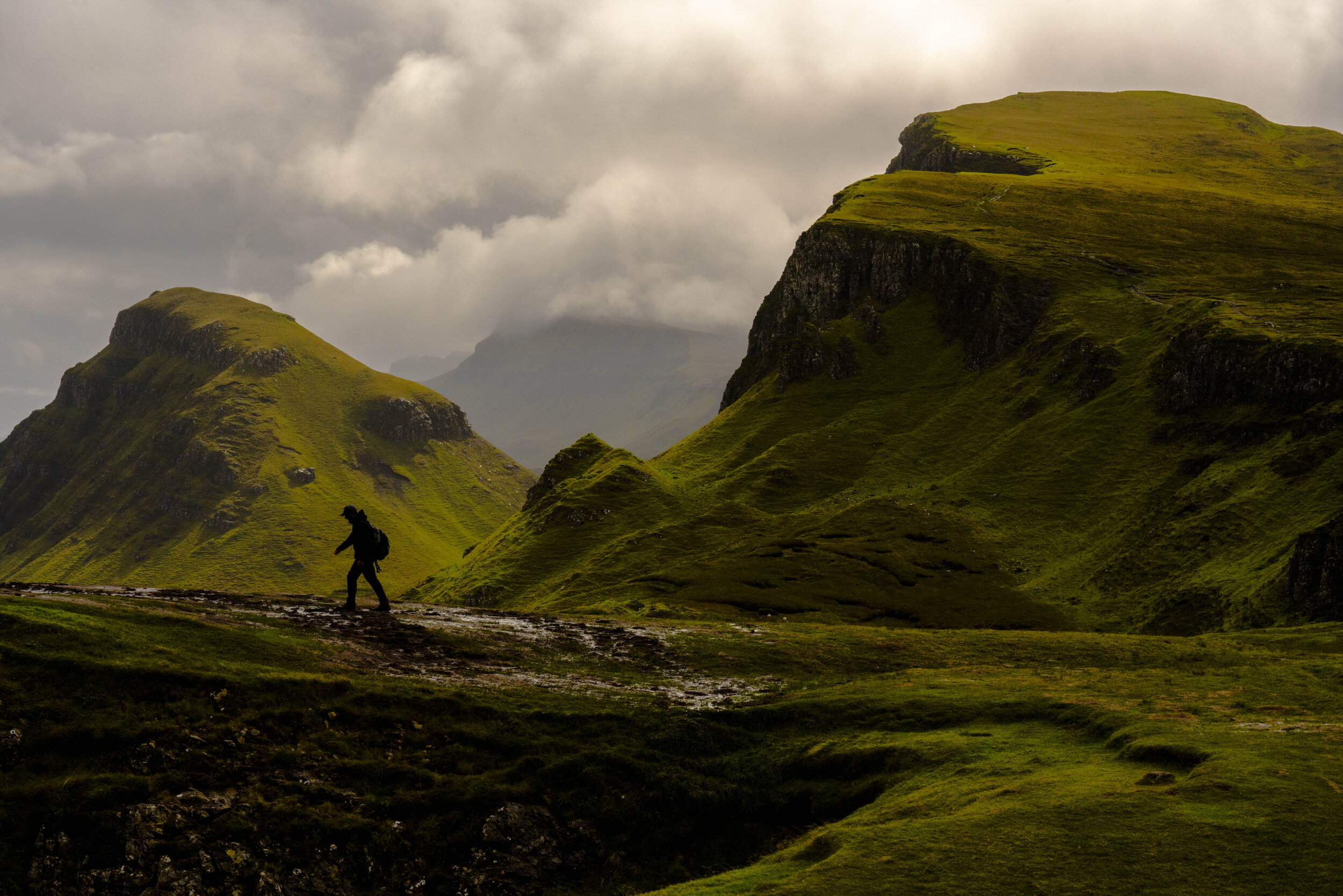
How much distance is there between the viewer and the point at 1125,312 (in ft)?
520

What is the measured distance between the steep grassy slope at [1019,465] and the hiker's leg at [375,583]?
5148 centimetres

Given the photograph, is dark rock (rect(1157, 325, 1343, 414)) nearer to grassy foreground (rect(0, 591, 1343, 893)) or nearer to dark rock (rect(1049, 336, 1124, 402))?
dark rock (rect(1049, 336, 1124, 402))

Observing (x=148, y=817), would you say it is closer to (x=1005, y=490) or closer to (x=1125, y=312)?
(x=1005, y=490)

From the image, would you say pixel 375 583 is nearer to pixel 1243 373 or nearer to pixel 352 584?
pixel 352 584

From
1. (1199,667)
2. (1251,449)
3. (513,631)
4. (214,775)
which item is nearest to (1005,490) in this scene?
(1251,449)

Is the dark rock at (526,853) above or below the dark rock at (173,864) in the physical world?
below

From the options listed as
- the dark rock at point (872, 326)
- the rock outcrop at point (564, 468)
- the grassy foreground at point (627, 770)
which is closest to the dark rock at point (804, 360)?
the dark rock at point (872, 326)

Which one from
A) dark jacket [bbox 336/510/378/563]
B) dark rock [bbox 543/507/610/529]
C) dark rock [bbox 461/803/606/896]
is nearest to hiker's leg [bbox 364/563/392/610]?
dark jacket [bbox 336/510/378/563]

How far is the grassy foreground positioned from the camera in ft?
66.6

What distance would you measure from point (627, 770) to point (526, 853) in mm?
4885

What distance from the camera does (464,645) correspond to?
132ft

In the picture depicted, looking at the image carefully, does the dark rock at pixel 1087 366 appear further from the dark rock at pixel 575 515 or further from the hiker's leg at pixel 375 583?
the hiker's leg at pixel 375 583

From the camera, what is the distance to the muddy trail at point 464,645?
35.8 m

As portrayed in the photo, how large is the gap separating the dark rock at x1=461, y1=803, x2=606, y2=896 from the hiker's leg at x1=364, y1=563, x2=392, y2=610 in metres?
14.9
